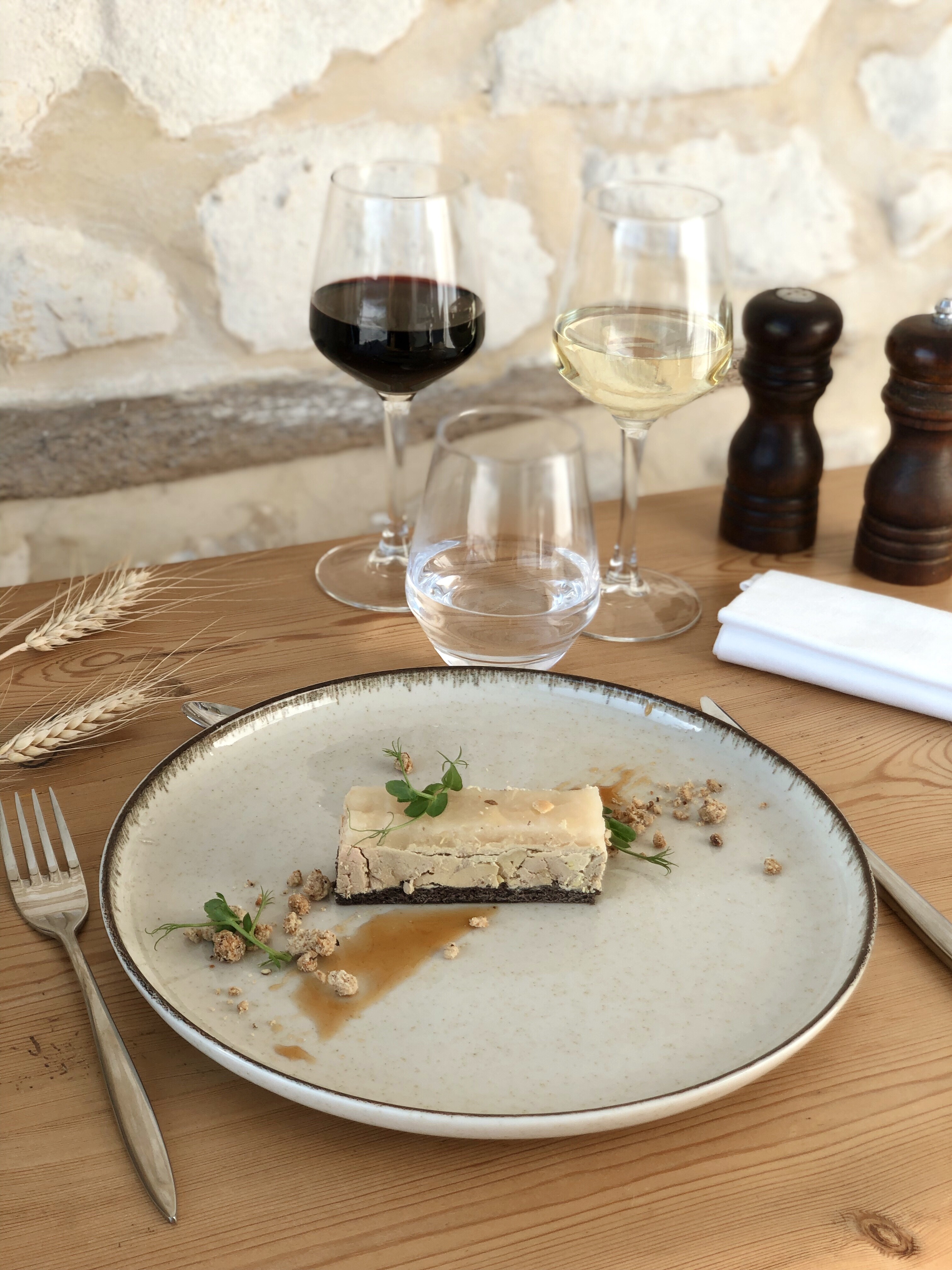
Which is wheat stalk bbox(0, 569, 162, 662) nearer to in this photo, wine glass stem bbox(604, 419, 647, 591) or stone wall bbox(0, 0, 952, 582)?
stone wall bbox(0, 0, 952, 582)

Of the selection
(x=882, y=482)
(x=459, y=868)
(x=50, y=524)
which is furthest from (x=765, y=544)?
(x=50, y=524)

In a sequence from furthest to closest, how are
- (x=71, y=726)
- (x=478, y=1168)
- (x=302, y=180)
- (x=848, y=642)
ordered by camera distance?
(x=302, y=180) < (x=848, y=642) < (x=71, y=726) < (x=478, y=1168)

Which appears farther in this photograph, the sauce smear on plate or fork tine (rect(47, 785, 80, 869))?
fork tine (rect(47, 785, 80, 869))

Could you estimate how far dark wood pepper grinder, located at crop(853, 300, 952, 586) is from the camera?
3.45ft

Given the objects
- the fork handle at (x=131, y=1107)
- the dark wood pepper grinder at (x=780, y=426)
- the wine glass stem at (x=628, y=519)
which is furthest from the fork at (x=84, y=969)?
the dark wood pepper grinder at (x=780, y=426)

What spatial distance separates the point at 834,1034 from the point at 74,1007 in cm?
40

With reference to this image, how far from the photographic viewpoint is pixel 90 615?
979mm

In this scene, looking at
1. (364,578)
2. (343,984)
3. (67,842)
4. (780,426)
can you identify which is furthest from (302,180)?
(343,984)

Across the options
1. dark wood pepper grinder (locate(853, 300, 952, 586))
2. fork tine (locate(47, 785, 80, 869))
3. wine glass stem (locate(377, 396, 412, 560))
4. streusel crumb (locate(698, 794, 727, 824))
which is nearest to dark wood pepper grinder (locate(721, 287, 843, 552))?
dark wood pepper grinder (locate(853, 300, 952, 586))

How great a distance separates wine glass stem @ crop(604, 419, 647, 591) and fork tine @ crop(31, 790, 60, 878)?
1.78ft

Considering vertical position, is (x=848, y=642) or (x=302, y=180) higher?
(x=302, y=180)

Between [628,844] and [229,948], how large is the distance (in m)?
0.25

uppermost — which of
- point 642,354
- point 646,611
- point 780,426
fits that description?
point 642,354

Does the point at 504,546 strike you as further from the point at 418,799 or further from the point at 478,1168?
the point at 478,1168
